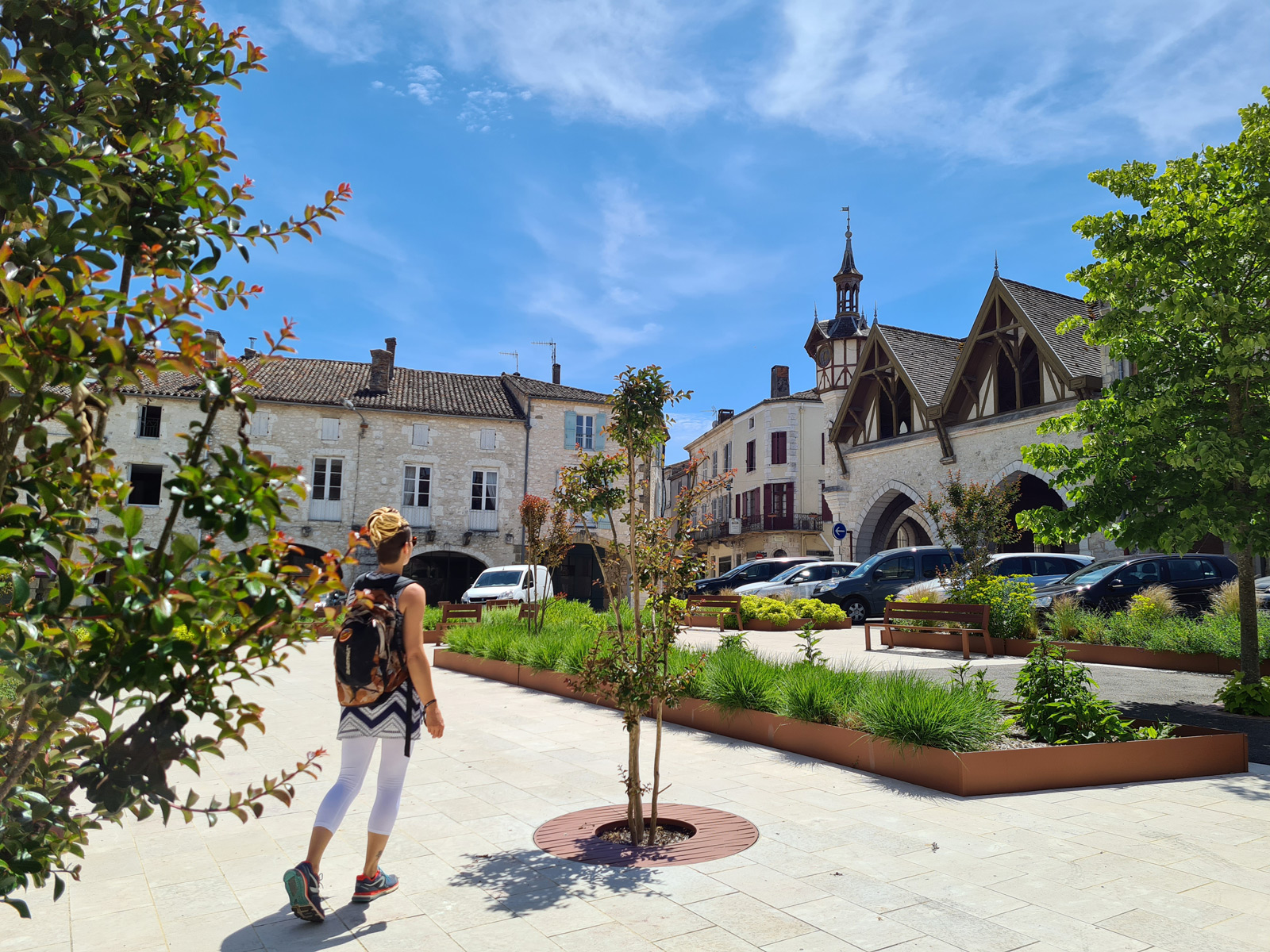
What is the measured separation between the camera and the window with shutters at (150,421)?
32.4 meters

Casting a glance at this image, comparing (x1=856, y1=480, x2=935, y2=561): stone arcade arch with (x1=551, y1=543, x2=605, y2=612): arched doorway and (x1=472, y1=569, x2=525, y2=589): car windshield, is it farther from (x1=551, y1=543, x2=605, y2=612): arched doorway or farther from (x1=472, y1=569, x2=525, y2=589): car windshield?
(x1=472, y1=569, x2=525, y2=589): car windshield

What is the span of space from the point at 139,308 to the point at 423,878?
3.44m

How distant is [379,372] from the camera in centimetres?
3722

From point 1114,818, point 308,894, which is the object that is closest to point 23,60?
point 308,894

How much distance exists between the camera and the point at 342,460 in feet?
114

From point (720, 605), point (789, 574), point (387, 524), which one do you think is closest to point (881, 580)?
point (789, 574)

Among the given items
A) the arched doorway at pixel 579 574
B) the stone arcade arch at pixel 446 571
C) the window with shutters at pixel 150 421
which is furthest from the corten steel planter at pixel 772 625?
the window with shutters at pixel 150 421

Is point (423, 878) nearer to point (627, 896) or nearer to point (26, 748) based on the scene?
point (627, 896)

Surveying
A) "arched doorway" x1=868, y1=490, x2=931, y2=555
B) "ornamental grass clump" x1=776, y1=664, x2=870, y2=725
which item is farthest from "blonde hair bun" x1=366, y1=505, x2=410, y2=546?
"arched doorway" x1=868, y1=490, x2=931, y2=555

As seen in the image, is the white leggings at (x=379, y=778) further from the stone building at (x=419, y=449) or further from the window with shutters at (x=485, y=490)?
the window with shutters at (x=485, y=490)

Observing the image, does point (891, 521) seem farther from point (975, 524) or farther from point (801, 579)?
point (975, 524)

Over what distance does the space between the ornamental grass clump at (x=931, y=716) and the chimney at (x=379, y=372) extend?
33184 millimetres

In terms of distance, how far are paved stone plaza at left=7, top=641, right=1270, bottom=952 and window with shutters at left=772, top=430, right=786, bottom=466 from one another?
127 ft

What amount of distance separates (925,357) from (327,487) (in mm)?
23779
